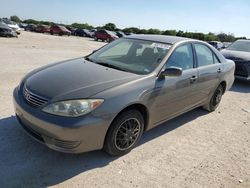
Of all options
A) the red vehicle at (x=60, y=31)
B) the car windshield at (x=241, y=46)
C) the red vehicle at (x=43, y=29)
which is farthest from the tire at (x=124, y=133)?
the red vehicle at (x=43, y=29)

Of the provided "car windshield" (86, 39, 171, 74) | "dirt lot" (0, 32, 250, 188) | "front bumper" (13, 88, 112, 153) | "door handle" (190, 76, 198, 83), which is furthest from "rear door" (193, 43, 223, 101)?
"front bumper" (13, 88, 112, 153)

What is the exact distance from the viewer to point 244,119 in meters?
5.76

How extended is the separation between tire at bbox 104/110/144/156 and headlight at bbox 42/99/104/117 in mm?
421

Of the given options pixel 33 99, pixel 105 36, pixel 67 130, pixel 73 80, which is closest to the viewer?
pixel 67 130

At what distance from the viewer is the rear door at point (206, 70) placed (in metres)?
5.01

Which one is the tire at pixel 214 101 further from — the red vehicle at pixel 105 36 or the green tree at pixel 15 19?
the green tree at pixel 15 19

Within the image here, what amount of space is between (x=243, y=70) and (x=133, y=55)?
586cm

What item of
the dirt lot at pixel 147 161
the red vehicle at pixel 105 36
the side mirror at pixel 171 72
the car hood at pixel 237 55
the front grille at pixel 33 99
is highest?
the car hood at pixel 237 55

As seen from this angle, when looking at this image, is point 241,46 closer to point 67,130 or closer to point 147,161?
point 147,161

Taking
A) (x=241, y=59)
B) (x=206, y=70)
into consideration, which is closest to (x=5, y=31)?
(x=241, y=59)

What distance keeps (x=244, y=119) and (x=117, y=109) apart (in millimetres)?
3597

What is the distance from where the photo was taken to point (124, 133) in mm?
3646

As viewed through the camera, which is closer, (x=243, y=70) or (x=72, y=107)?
(x=72, y=107)

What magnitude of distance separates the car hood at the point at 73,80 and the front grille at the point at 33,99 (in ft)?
0.15
